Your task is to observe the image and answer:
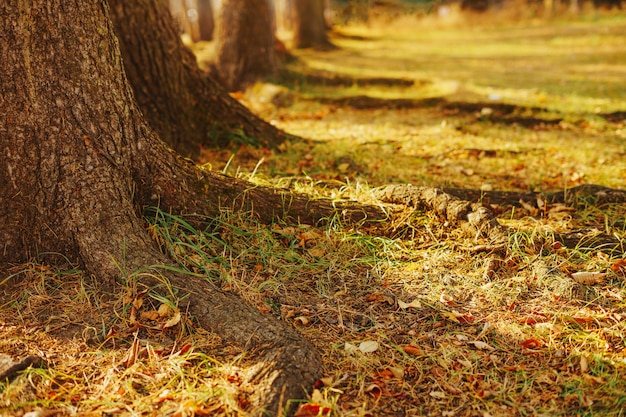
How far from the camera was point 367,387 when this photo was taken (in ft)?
7.36

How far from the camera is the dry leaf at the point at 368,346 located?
2.46m

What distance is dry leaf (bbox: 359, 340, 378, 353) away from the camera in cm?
246

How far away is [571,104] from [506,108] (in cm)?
86

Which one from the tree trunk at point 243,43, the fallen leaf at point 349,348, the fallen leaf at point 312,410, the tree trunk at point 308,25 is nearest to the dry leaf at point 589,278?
the fallen leaf at point 349,348

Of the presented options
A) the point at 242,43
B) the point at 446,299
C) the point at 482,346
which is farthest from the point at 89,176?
the point at 242,43

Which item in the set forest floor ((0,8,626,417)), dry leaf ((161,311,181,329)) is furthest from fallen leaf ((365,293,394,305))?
dry leaf ((161,311,181,329))

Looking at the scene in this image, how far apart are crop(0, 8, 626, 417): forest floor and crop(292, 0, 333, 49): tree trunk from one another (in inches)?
290

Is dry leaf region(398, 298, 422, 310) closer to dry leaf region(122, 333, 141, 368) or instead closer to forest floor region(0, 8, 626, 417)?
forest floor region(0, 8, 626, 417)

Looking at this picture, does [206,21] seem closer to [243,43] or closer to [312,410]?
[243,43]

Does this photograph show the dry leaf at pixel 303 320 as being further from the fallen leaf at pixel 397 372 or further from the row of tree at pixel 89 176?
the fallen leaf at pixel 397 372

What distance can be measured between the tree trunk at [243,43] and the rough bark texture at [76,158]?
4.68 metres

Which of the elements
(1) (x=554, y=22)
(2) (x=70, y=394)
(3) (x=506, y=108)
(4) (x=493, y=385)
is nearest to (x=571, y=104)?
(3) (x=506, y=108)

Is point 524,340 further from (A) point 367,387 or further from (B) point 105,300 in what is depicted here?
(B) point 105,300

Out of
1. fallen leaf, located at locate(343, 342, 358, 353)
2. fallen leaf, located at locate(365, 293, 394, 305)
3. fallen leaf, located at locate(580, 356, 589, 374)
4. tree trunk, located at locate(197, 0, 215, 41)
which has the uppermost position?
tree trunk, located at locate(197, 0, 215, 41)
